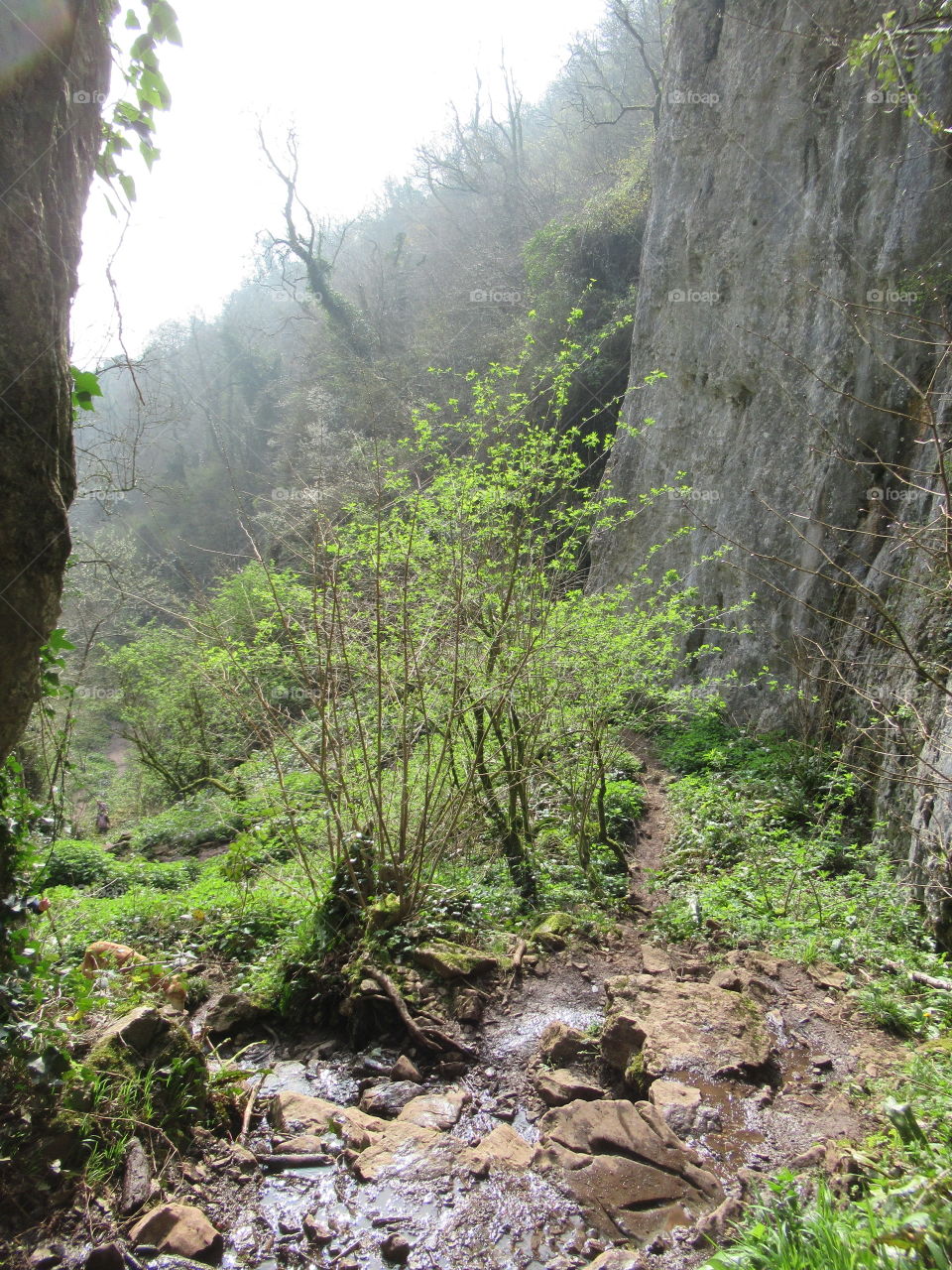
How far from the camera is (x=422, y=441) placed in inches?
275

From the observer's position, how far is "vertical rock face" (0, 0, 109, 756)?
2250 mm

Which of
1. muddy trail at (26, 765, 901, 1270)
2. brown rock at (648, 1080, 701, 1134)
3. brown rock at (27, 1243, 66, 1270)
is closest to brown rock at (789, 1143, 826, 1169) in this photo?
muddy trail at (26, 765, 901, 1270)

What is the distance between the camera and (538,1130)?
360 cm

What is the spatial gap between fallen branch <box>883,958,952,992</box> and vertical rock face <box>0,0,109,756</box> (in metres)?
4.78

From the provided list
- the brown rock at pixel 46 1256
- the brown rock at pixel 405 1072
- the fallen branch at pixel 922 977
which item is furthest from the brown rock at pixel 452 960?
the brown rock at pixel 46 1256

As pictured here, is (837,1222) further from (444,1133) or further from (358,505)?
(358,505)

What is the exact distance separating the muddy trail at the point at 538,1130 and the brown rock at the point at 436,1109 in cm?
1

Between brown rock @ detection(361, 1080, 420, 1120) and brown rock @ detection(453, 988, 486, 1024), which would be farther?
brown rock @ detection(453, 988, 486, 1024)

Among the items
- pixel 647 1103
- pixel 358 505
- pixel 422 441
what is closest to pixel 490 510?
pixel 422 441

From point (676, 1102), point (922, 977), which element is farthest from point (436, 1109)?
point (922, 977)

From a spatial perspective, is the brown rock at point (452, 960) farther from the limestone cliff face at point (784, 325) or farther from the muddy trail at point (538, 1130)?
the limestone cliff face at point (784, 325)

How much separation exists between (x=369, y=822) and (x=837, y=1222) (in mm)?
3616

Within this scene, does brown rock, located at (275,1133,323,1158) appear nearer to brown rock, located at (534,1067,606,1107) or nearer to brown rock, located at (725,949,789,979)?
brown rock, located at (534,1067,606,1107)

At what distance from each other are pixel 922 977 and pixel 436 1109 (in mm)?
2873
